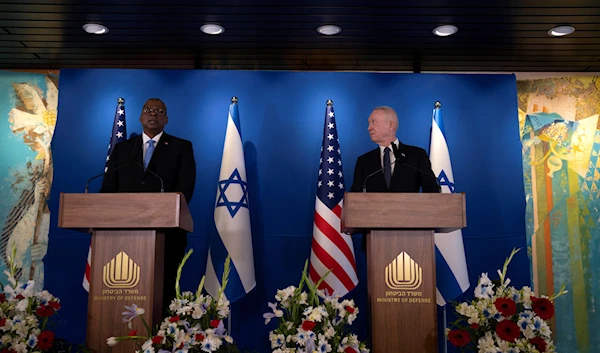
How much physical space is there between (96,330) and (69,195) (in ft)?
2.45

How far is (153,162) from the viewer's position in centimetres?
455

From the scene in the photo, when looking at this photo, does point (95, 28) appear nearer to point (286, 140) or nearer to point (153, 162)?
point (153, 162)

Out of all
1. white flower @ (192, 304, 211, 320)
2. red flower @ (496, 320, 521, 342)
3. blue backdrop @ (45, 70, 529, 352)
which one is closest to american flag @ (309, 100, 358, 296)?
blue backdrop @ (45, 70, 529, 352)

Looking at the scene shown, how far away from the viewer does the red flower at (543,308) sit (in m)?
3.43

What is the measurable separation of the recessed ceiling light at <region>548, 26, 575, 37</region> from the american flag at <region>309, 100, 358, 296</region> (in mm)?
2036

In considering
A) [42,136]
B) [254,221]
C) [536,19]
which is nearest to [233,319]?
[254,221]

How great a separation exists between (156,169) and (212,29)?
1627mm

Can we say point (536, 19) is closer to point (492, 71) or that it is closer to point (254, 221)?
point (492, 71)

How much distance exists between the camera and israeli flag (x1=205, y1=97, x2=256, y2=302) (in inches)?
207

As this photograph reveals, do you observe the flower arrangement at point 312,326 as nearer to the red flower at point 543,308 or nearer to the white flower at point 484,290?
the white flower at point 484,290

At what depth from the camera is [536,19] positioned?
5.30m

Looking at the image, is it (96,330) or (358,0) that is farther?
(358,0)

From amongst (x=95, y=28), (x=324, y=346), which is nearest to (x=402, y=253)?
(x=324, y=346)

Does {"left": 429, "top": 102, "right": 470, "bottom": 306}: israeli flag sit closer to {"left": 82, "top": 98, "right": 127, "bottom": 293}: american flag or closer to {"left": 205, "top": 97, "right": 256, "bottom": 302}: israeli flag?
{"left": 205, "top": 97, "right": 256, "bottom": 302}: israeli flag
